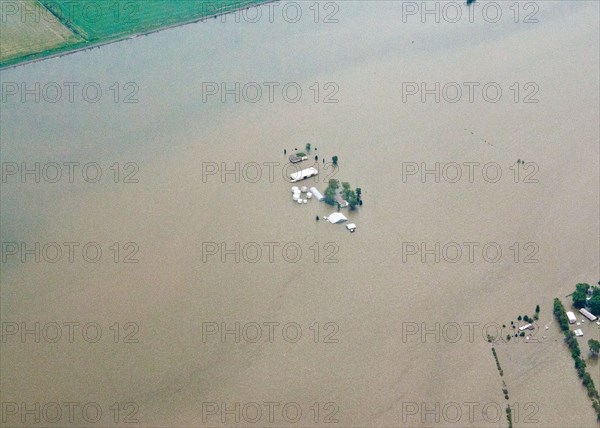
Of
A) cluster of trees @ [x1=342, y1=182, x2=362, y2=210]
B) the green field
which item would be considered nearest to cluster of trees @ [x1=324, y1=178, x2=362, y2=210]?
cluster of trees @ [x1=342, y1=182, x2=362, y2=210]

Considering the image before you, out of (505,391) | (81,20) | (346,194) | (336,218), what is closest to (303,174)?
(346,194)

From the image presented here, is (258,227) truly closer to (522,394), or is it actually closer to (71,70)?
(522,394)

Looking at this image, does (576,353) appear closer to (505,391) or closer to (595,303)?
(595,303)

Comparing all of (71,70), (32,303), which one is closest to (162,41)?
(71,70)

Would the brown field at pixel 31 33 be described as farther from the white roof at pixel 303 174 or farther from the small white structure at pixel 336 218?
the small white structure at pixel 336 218

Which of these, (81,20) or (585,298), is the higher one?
(81,20)

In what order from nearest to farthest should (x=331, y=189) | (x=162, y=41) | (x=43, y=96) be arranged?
(x=331, y=189) → (x=43, y=96) → (x=162, y=41)
